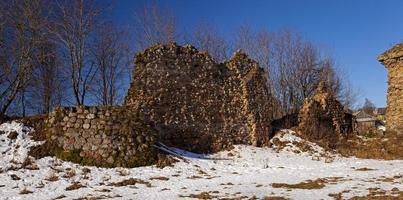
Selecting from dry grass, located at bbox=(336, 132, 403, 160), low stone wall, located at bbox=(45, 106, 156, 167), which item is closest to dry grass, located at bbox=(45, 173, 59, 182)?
low stone wall, located at bbox=(45, 106, 156, 167)

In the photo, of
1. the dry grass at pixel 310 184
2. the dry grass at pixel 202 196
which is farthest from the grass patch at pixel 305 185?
the dry grass at pixel 202 196

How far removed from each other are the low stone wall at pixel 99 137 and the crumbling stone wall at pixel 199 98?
300cm

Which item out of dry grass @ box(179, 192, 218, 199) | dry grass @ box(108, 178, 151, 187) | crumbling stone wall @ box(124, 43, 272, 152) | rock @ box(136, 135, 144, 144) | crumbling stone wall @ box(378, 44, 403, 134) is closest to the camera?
dry grass @ box(179, 192, 218, 199)

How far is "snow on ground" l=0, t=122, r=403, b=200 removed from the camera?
10328mm

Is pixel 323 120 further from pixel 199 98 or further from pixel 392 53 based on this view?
pixel 199 98

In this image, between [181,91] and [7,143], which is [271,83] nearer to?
[181,91]

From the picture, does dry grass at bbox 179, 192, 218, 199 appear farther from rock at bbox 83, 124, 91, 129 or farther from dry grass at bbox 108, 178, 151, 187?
rock at bbox 83, 124, 91, 129

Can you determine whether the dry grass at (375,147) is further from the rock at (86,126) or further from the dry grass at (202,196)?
the rock at (86,126)

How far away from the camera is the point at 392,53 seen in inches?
929

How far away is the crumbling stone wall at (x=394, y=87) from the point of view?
75.5ft

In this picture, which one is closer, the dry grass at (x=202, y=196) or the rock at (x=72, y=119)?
the dry grass at (x=202, y=196)

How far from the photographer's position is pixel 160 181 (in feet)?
41.0

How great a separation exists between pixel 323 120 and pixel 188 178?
13239 millimetres

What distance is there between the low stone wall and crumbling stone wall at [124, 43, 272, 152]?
9.84 feet
